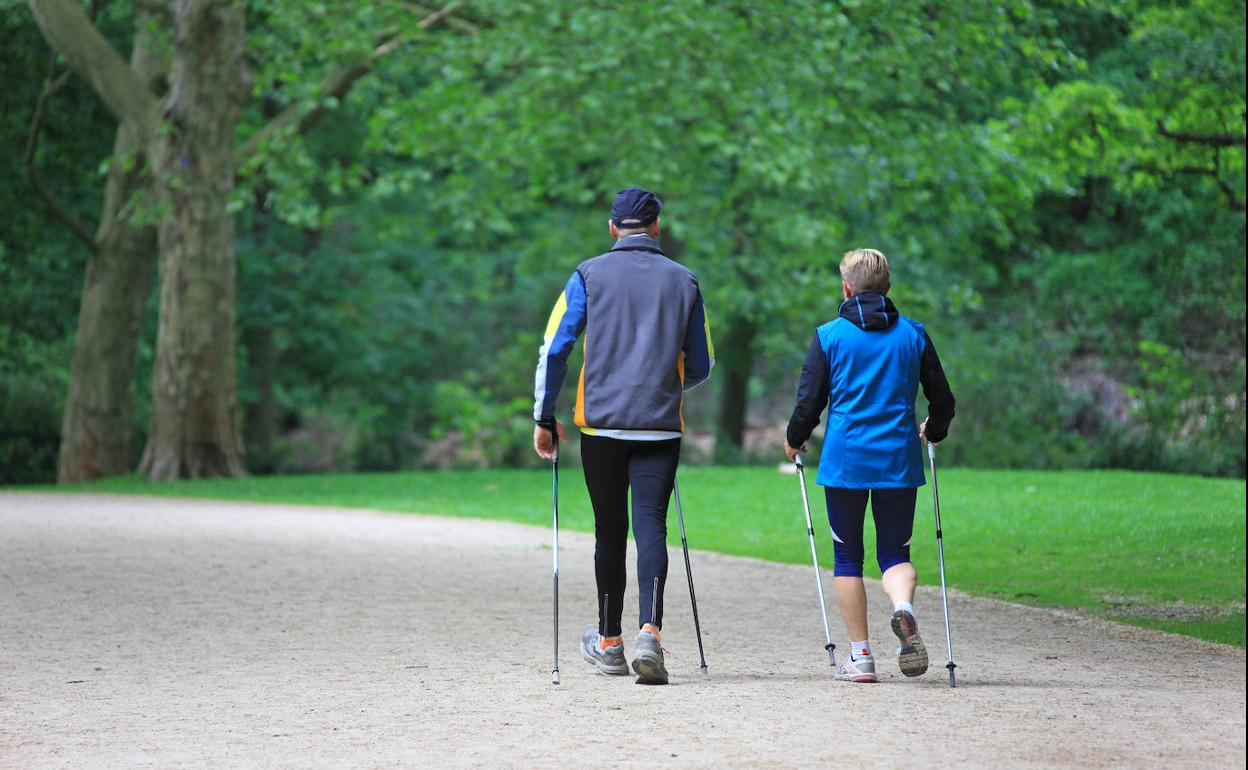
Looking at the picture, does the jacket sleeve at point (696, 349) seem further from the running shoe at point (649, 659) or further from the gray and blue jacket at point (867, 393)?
the running shoe at point (649, 659)

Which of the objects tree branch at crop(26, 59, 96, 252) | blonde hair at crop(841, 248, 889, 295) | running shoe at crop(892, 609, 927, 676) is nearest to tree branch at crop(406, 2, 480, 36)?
tree branch at crop(26, 59, 96, 252)

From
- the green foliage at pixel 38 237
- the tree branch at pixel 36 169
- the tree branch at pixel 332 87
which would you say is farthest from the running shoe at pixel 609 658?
the green foliage at pixel 38 237

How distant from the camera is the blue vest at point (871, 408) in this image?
685cm

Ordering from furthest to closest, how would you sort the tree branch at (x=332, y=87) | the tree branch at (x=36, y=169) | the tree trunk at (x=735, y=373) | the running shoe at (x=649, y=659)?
the tree trunk at (x=735, y=373) < the tree branch at (x=36, y=169) < the tree branch at (x=332, y=87) < the running shoe at (x=649, y=659)

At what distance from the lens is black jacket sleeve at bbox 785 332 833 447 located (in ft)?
22.7

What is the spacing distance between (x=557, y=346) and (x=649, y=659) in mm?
1337

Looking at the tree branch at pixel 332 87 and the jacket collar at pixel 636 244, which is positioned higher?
the tree branch at pixel 332 87

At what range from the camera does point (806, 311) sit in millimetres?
23984

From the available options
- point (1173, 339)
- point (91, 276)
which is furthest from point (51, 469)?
point (1173, 339)

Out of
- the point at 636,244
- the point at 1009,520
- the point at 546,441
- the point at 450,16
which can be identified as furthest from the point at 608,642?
the point at 450,16

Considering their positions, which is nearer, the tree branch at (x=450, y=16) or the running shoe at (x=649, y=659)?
the running shoe at (x=649, y=659)

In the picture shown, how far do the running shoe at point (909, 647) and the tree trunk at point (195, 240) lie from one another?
16843mm

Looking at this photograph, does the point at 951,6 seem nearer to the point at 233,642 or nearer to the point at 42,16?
the point at 42,16

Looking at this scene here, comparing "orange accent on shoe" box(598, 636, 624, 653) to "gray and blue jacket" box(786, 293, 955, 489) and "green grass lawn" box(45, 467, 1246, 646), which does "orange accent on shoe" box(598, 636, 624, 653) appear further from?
→ "green grass lawn" box(45, 467, 1246, 646)
